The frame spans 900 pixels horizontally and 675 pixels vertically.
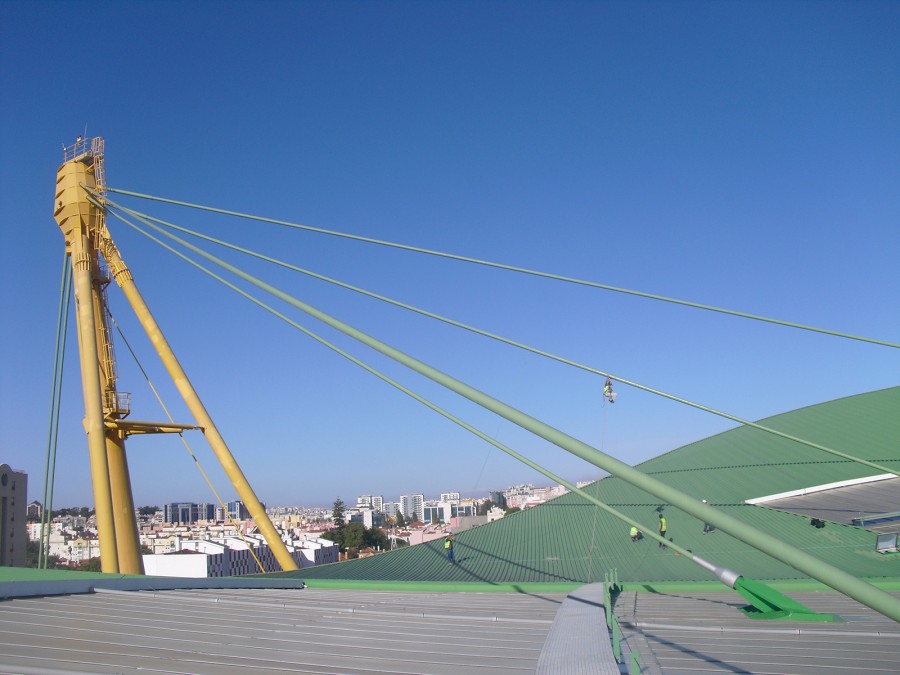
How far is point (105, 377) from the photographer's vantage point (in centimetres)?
1109

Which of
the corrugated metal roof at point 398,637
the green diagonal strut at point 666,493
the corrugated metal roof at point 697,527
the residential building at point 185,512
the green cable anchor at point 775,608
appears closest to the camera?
the green diagonal strut at point 666,493

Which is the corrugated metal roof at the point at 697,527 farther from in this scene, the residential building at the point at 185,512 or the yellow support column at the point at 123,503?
the residential building at the point at 185,512

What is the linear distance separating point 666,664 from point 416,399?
7.21ft

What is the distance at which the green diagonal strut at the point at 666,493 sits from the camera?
209cm

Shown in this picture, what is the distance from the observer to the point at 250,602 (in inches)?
281

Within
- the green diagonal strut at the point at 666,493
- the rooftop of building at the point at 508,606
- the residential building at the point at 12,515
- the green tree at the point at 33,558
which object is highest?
the green diagonal strut at the point at 666,493

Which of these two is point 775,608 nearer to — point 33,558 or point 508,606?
point 508,606

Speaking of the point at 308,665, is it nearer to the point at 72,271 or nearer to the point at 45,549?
the point at 45,549

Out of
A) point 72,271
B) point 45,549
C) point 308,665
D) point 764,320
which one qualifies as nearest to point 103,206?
point 72,271

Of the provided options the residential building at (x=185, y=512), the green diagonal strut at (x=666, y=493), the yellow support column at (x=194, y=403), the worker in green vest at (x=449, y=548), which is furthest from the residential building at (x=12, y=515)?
the residential building at (x=185, y=512)

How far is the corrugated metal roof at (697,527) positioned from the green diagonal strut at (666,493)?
7.08 metres

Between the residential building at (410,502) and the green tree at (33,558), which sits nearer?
the green tree at (33,558)

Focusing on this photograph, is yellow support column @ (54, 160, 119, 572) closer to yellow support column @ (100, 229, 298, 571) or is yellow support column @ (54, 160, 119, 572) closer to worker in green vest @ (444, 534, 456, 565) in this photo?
yellow support column @ (100, 229, 298, 571)

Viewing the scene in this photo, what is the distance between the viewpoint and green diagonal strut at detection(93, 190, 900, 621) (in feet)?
6.84
